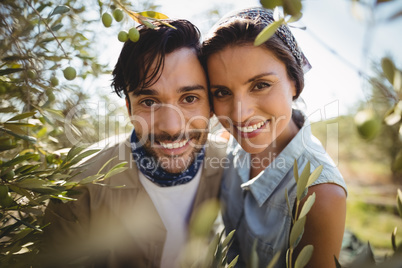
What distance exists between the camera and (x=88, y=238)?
1.77 m

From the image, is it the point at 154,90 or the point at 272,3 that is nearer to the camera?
the point at 272,3

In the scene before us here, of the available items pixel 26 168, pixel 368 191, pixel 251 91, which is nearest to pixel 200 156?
pixel 251 91

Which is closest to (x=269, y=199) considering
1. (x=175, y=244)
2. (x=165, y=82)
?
(x=175, y=244)

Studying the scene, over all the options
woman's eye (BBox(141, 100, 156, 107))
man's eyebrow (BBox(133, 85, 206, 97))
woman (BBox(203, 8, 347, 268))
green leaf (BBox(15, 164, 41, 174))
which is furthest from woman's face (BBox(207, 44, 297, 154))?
green leaf (BBox(15, 164, 41, 174))

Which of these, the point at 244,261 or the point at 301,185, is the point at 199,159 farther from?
the point at 301,185

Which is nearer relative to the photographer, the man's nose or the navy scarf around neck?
the man's nose

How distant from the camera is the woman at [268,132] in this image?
1342mm

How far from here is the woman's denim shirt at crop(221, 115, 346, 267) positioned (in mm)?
1466

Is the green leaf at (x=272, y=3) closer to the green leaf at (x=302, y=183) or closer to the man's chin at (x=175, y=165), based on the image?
the green leaf at (x=302, y=183)

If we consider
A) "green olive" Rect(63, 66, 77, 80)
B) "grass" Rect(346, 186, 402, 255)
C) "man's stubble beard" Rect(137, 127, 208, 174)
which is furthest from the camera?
"grass" Rect(346, 186, 402, 255)

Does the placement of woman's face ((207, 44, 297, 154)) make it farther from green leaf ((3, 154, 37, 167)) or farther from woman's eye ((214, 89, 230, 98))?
green leaf ((3, 154, 37, 167))

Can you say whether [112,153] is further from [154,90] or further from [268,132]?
[268,132]

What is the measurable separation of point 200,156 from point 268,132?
599 mm

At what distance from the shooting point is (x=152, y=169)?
74.2 inches
